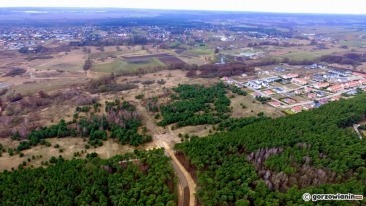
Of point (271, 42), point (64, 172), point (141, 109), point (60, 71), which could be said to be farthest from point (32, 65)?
point (271, 42)

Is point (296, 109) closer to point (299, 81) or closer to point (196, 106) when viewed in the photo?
point (196, 106)

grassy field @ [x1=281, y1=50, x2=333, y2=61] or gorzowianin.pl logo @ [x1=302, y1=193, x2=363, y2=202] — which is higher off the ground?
grassy field @ [x1=281, y1=50, x2=333, y2=61]

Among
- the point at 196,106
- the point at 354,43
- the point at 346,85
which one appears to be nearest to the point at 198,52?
the point at 346,85

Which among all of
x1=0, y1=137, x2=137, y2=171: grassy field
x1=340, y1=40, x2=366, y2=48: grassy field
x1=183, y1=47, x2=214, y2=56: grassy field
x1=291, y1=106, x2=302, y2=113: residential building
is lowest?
x1=0, y1=137, x2=137, y2=171: grassy field

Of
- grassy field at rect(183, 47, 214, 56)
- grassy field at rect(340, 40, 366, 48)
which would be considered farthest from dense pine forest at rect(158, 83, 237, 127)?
grassy field at rect(340, 40, 366, 48)

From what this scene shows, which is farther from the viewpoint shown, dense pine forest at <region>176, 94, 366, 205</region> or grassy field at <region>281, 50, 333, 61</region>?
grassy field at <region>281, 50, 333, 61</region>

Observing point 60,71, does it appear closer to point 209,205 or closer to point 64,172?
point 64,172

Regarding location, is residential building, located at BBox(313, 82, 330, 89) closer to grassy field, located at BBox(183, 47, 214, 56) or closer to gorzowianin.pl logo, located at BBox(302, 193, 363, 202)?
gorzowianin.pl logo, located at BBox(302, 193, 363, 202)
